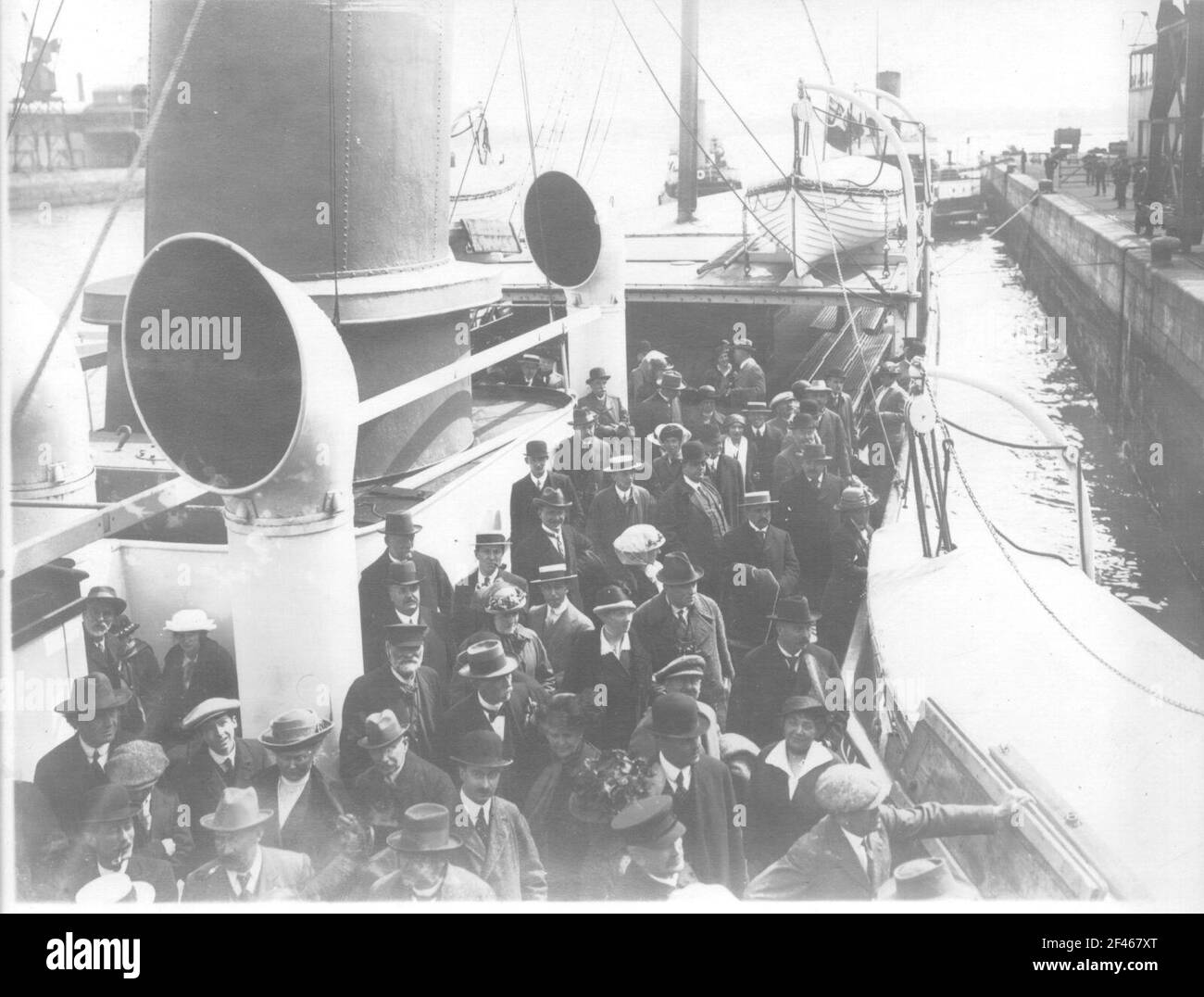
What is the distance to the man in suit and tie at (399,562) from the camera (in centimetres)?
460

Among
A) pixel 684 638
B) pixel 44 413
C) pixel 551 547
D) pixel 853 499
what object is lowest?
pixel 684 638

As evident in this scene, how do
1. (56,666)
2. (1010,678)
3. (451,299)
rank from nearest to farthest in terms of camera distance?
(56,666) → (1010,678) → (451,299)

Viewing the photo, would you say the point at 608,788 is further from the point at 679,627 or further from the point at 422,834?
the point at 679,627

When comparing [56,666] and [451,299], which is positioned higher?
[451,299]

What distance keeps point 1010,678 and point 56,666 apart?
4068 millimetres

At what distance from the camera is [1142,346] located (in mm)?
17109

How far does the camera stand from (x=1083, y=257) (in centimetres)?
2328

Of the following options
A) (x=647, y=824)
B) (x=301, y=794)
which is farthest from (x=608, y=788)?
(x=301, y=794)

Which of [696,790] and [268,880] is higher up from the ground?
[696,790]

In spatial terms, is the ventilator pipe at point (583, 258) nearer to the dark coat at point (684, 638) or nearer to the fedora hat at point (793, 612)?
the dark coat at point (684, 638)

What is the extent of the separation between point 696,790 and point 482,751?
73cm

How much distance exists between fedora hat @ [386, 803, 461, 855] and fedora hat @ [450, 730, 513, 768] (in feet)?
0.71
